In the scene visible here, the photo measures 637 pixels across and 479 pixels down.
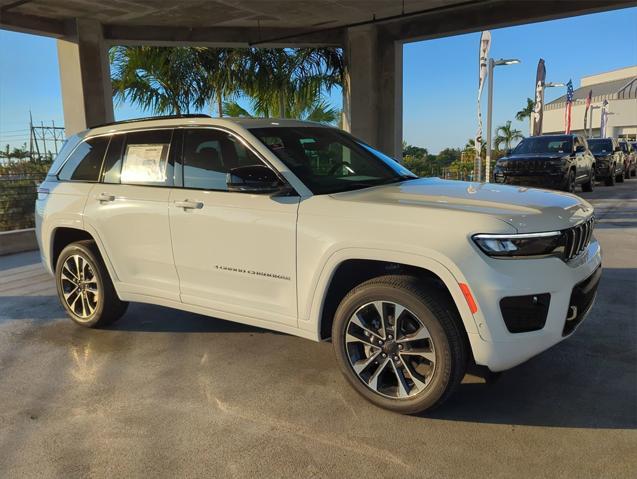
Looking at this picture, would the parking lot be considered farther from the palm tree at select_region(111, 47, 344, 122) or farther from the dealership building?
the dealership building

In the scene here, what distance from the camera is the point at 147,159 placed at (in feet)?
14.5

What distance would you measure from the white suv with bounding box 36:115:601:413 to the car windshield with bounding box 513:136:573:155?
1218cm

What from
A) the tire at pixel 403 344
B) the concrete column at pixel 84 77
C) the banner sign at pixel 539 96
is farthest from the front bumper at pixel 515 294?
the banner sign at pixel 539 96

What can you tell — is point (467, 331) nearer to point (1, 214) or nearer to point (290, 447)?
point (290, 447)

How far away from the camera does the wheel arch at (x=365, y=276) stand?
292 cm

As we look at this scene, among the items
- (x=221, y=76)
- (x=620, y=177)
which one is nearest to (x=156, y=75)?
(x=221, y=76)

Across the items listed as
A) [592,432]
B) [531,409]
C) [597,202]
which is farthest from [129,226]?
[597,202]

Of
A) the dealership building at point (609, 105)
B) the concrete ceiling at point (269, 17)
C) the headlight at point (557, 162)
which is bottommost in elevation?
the headlight at point (557, 162)

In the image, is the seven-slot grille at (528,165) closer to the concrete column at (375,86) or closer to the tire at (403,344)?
the concrete column at (375,86)

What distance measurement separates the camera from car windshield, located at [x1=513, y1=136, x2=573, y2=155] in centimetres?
1499

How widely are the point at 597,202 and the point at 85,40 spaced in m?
13.1

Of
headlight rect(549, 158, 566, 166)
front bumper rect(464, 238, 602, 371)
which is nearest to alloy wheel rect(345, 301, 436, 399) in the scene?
front bumper rect(464, 238, 602, 371)

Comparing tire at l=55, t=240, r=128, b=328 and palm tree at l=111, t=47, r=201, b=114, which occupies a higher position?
palm tree at l=111, t=47, r=201, b=114

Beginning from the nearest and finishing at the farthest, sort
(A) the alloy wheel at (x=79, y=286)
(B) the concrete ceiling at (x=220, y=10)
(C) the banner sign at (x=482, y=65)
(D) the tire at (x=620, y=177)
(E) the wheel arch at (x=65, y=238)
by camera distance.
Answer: (E) the wheel arch at (x=65, y=238), (A) the alloy wheel at (x=79, y=286), (B) the concrete ceiling at (x=220, y=10), (C) the banner sign at (x=482, y=65), (D) the tire at (x=620, y=177)
